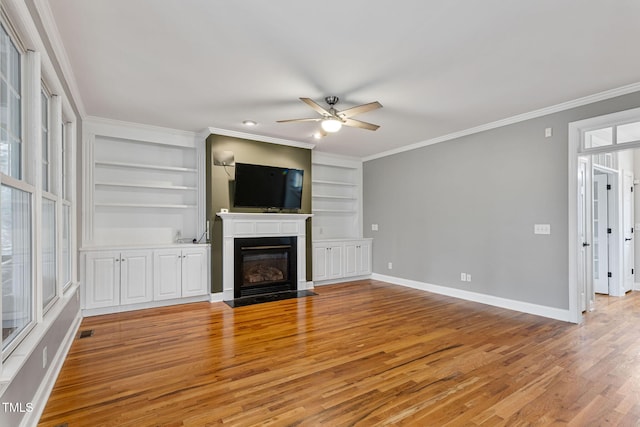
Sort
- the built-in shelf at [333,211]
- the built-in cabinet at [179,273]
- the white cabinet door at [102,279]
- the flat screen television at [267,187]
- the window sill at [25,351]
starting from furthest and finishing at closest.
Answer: the built-in shelf at [333,211], the flat screen television at [267,187], the built-in cabinet at [179,273], the white cabinet door at [102,279], the window sill at [25,351]

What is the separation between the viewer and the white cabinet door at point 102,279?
4196mm

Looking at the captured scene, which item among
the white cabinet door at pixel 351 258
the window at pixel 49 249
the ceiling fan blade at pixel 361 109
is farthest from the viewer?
the white cabinet door at pixel 351 258

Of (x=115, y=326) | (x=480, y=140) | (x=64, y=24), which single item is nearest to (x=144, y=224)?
(x=115, y=326)

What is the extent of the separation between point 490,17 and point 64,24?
313 centimetres

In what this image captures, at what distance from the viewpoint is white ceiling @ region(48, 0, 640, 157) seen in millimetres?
2268

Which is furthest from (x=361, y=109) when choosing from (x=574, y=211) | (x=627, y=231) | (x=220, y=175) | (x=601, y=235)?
(x=627, y=231)

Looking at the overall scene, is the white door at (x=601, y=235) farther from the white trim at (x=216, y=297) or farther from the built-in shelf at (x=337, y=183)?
the white trim at (x=216, y=297)

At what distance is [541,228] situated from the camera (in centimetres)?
427

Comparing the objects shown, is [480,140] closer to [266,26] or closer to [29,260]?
[266,26]

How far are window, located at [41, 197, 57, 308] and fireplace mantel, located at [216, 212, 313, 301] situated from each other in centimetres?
222

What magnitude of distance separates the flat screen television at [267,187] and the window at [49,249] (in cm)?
249

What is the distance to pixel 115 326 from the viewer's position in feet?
12.7

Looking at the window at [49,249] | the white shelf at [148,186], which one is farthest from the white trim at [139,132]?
the window at [49,249]

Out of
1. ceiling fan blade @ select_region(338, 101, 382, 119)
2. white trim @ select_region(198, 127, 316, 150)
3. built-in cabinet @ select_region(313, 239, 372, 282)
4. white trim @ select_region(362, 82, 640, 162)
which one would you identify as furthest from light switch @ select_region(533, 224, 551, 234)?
white trim @ select_region(198, 127, 316, 150)
